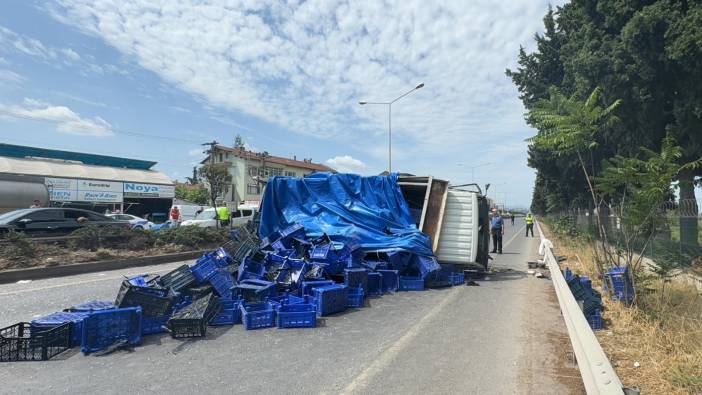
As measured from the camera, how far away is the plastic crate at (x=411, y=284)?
934 cm

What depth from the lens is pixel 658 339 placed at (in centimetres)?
529

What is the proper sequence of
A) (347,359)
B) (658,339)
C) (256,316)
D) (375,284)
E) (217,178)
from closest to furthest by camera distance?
(347,359) < (658,339) < (256,316) < (375,284) < (217,178)

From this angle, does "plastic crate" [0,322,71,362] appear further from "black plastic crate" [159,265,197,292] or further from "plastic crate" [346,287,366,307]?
"plastic crate" [346,287,366,307]

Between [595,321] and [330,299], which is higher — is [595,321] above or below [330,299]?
below

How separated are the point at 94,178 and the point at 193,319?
36073mm

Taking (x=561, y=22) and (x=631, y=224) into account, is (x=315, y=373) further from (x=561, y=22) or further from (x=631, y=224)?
(x=561, y=22)

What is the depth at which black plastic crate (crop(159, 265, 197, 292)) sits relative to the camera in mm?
6625

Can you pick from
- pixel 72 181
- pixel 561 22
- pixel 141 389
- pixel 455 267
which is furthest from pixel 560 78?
pixel 72 181

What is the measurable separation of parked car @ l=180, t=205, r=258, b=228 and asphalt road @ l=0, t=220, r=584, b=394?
15466mm

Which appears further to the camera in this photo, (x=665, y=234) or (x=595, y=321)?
(x=665, y=234)

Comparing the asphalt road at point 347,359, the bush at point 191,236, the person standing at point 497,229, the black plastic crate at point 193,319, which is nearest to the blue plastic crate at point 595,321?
the asphalt road at point 347,359

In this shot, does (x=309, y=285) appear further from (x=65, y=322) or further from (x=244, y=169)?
(x=244, y=169)

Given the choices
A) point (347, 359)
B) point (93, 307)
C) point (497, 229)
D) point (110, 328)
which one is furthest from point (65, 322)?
point (497, 229)

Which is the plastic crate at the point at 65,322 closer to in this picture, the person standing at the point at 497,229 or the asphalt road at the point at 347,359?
the asphalt road at the point at 347,359
